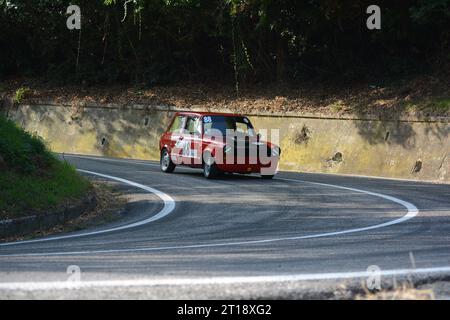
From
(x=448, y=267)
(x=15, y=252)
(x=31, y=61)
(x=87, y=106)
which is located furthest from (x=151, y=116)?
(x=448, y=267)

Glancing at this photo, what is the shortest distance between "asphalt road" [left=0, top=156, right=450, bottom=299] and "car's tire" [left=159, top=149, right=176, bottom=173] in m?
2.95

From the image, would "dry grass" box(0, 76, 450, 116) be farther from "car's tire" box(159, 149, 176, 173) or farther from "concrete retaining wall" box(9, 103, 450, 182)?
"car's tire" box(159, 149, 176, 173)

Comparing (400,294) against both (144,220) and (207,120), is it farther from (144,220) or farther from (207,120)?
(207,120)

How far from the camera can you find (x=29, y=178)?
46.1 feet

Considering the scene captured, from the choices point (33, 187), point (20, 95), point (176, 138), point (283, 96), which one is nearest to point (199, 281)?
point (33, 187)

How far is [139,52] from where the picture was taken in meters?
35.0

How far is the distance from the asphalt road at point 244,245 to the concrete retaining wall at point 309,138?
4.42 metres

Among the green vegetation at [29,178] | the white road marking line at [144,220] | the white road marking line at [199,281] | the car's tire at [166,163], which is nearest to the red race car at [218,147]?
the car's tire at [166,163]

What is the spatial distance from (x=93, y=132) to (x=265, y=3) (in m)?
9.07

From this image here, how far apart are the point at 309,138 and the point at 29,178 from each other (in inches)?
513

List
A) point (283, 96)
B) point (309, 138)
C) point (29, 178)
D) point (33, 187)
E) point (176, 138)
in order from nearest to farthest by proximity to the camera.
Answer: point (33, 187) < point (29, 178) < point (176, 138) < point (309, 138) < point (283, 96)

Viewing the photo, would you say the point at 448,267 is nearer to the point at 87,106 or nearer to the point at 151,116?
the point at 151,116

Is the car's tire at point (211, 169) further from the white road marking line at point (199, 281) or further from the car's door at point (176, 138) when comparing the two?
the white road marking line at point (199, 281)

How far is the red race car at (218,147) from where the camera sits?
19505mm
